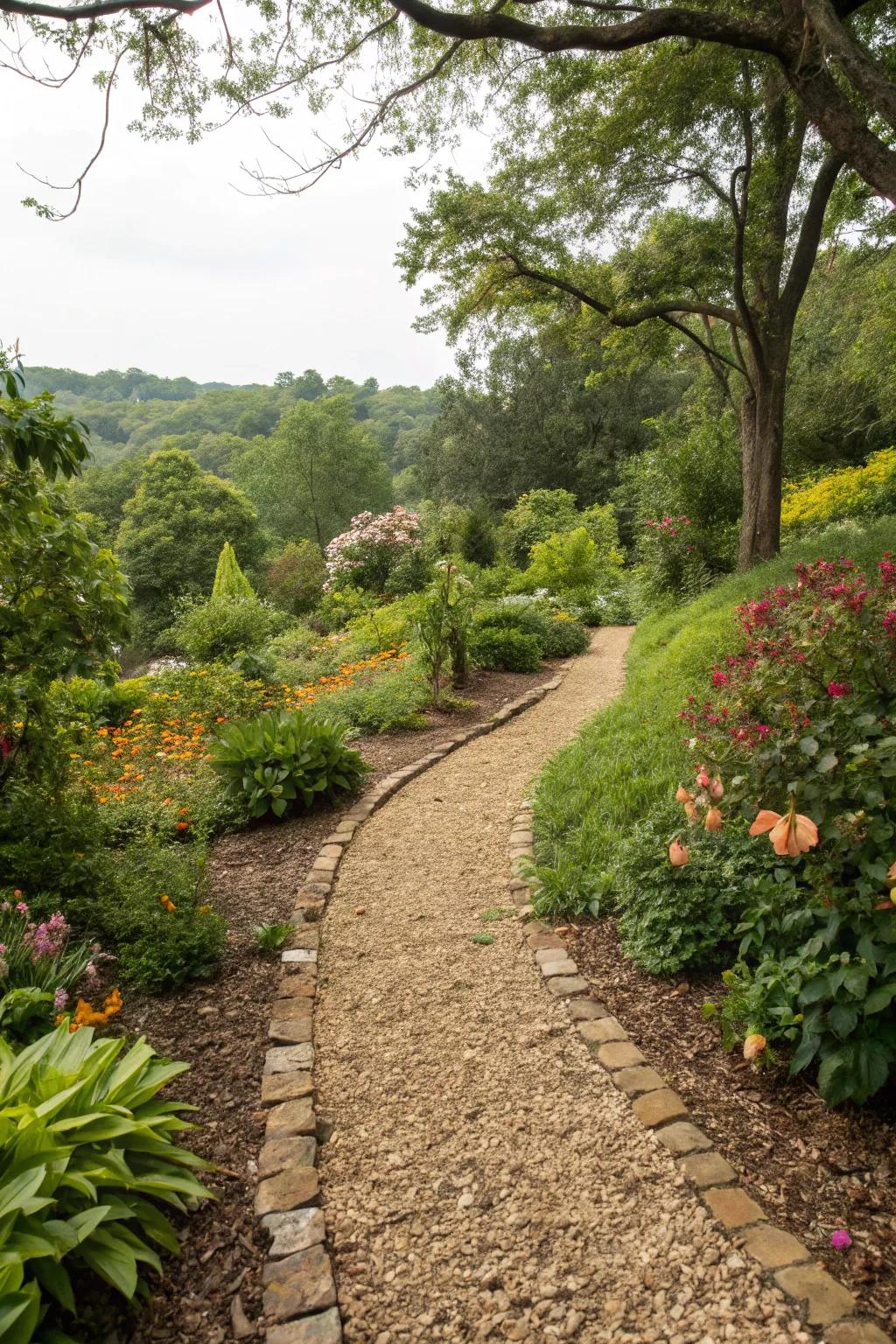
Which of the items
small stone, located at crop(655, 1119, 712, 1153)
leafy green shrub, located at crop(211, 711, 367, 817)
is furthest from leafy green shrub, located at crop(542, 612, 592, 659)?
small stone, located at crop(655, 1119, 712, 1153)

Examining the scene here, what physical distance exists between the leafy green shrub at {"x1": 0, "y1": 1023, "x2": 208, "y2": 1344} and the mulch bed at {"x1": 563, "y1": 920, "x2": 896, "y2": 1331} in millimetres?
1430

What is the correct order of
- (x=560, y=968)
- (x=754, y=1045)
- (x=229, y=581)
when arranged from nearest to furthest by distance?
(x=754, y=1045)
(x=560, y=968)
(x=229, y=581)

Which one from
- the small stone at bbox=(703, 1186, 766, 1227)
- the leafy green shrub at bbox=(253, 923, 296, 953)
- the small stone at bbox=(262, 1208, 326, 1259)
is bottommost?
the small stone at bbox=(703, 1186, 766, 1227)

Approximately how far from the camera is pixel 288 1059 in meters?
2.42

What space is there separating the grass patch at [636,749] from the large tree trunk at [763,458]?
50 centimetres

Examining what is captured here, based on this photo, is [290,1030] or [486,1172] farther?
[290,1030]

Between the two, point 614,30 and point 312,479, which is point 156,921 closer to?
point 614,30

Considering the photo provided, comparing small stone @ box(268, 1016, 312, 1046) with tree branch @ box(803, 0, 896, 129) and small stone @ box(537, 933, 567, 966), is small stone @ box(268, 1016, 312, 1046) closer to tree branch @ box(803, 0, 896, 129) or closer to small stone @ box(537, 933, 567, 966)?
small stone @ box(537, 933, 567, 966)

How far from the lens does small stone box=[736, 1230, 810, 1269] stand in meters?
1.60

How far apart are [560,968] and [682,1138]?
0.89 meters

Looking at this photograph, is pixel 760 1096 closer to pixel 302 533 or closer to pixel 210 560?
pixel 210 560

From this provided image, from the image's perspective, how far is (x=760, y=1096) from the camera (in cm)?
213

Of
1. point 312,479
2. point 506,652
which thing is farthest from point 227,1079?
point 312,479

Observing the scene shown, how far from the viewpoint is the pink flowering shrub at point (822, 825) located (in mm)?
1870
